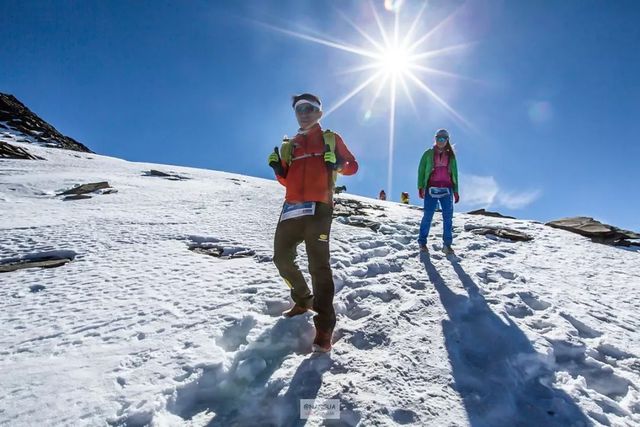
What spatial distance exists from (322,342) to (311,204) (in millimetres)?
1455

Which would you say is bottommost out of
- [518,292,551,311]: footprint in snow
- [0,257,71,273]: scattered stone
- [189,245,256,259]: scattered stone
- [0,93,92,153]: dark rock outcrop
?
[0,257,71,273]: scattered stone

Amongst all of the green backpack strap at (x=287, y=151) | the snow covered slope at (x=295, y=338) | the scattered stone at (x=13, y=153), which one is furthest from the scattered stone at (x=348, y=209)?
the scattered stone at (x=13, y=153)

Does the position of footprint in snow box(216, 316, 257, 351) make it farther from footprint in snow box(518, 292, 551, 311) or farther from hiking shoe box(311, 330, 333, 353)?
footprint in snow box(518, 292, 551, 311)

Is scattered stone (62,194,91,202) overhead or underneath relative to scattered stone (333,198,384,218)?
underneath

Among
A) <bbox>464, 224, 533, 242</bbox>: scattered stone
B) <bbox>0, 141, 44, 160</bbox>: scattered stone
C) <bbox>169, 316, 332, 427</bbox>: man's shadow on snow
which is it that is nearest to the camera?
<bbox>169, 316, 332, 427</bbox>: man's shadow on snow

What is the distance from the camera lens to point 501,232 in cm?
923

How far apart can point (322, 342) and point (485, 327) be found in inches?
78.8

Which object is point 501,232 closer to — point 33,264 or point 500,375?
point 500,375

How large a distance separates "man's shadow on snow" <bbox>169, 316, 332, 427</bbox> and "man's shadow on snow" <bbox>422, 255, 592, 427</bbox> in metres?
1.32

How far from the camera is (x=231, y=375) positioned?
293cm

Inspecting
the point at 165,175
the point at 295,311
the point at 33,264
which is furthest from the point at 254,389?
the point at 165,175

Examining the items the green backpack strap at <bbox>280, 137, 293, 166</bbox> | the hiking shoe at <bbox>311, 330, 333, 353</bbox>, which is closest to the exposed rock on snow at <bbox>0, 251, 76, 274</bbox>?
the green backpack strap at <bbox>280, 137, 293, 166</bbox>

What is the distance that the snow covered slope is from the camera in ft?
8.52

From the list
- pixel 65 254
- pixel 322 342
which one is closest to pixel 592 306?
pixel 322 342
